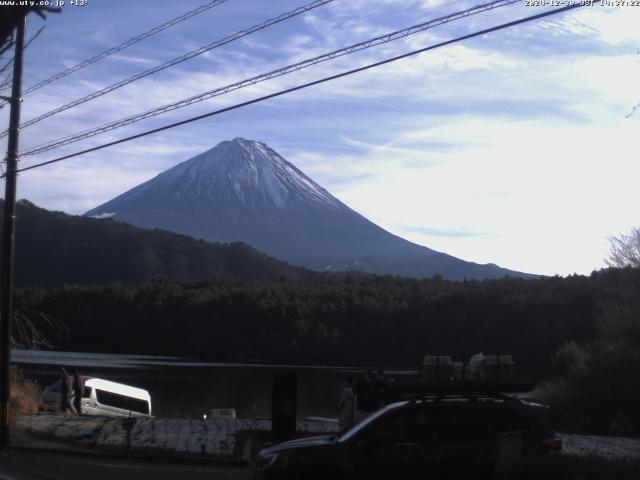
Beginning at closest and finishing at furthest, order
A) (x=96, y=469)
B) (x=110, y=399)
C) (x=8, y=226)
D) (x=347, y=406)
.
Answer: (x=96, y=469) < (x=347, y=406) < (x=8, y=226) < (x=110, y=399)

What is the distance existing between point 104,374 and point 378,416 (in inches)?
1835

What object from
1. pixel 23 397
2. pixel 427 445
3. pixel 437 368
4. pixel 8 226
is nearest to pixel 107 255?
pixel 23 397

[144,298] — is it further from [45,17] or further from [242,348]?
[45,17]

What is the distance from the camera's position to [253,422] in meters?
21.7

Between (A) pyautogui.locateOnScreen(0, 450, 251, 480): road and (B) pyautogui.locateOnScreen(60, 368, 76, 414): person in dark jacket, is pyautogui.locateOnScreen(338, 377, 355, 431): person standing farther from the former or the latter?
(B) pyautogui.locateOnScreen(60, 368, 76, 414): person in dark jacket

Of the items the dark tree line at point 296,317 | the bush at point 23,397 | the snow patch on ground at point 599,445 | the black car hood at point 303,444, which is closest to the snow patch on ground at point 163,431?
the bush at point 23,397

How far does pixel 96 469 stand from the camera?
16.8 m

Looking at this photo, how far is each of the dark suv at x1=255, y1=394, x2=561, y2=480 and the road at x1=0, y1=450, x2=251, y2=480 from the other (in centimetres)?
518

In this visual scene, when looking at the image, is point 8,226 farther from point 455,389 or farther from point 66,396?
point 455,389

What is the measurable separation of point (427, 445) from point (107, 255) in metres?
126

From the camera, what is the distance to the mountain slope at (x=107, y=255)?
4956 inches

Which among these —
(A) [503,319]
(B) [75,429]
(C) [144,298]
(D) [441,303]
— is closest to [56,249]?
(C) [144,298]

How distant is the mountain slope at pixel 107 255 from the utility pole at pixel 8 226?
10201cm

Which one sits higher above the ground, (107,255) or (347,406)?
(107,255)
